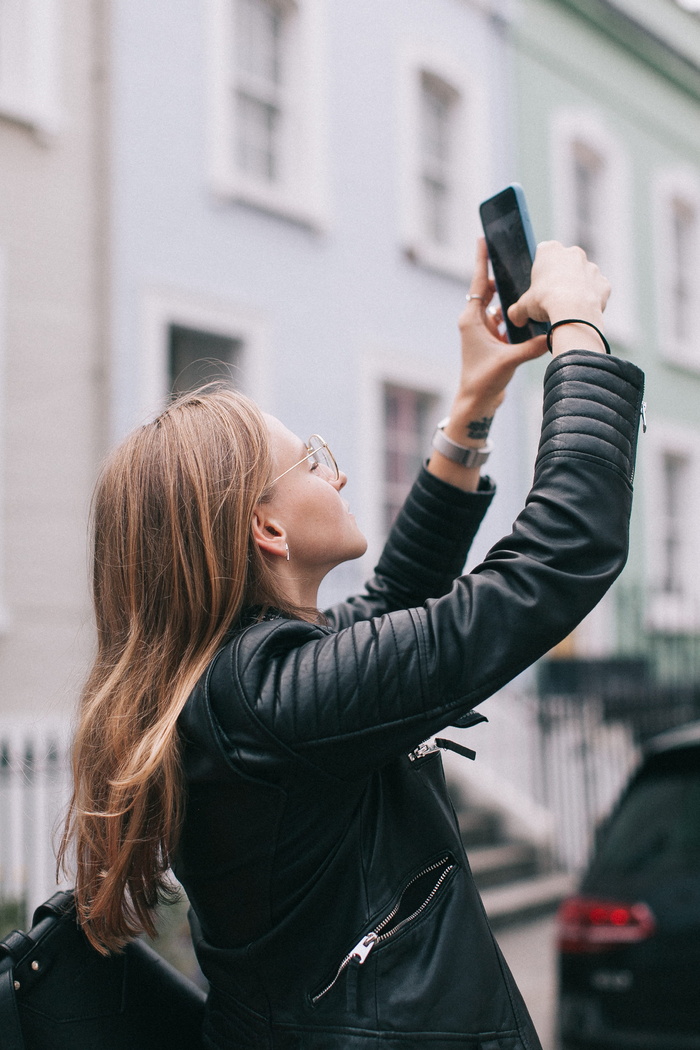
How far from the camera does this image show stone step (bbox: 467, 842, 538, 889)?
808 cm

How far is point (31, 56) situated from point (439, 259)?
Result: 179 inches

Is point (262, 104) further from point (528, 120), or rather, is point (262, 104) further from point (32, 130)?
point (528, 120)

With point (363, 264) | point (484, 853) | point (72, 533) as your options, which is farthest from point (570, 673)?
point (72, 533)

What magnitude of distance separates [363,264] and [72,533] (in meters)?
4.11

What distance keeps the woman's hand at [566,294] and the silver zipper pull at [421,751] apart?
59 cm

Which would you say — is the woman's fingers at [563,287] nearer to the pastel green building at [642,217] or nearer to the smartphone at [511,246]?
the smartphone at [511,246]

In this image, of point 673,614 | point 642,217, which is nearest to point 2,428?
point 673,614

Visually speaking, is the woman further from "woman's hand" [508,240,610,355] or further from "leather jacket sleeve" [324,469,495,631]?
"leather jacket sleeve" [324,469,495,631]

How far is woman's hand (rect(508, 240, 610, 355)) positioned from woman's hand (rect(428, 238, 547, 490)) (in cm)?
22

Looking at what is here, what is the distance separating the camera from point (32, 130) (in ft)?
24.4

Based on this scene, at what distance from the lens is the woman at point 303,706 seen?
134 centimetres

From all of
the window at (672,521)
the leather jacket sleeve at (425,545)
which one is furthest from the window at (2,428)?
the window at (672,521)

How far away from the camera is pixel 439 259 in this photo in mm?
10648

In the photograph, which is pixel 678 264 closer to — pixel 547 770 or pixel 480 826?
pixel 547 770
